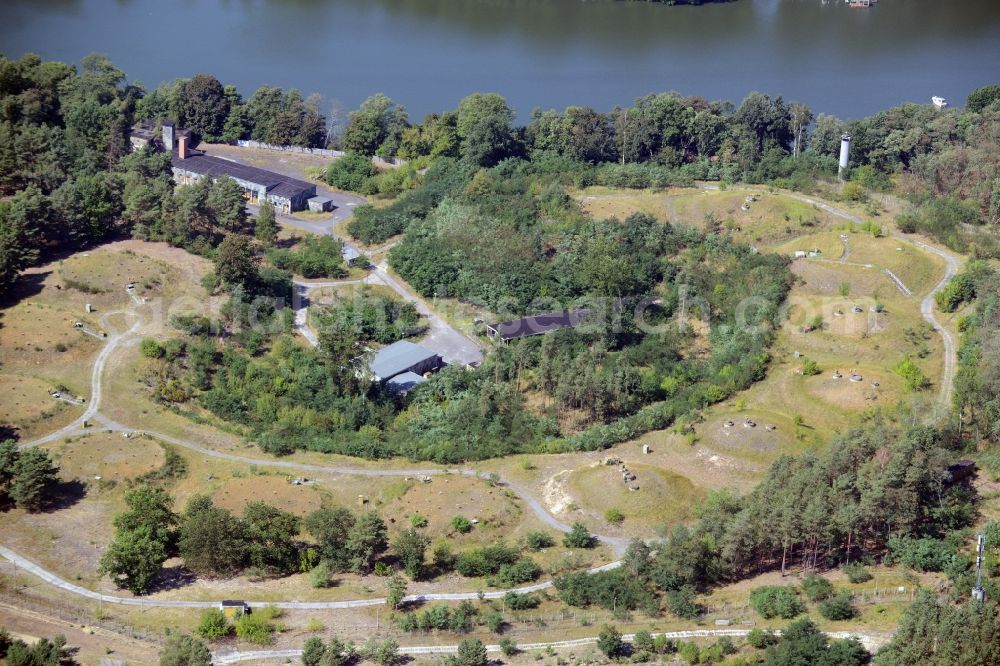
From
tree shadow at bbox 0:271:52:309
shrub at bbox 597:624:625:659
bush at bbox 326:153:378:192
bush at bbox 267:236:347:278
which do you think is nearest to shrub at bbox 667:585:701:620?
shrub at bbox 597:624:625:659

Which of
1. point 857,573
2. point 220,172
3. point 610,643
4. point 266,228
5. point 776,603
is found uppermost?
point 220,172

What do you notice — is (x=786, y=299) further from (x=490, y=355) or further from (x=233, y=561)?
(x=233, y=561)

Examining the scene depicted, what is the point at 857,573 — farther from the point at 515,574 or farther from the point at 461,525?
the point at 461,525

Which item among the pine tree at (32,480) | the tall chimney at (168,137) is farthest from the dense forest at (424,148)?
the pine tree at (32,480)

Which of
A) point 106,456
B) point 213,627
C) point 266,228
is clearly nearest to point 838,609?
point 213,627

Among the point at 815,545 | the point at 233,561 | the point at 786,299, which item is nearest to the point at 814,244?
the point at 786,299
